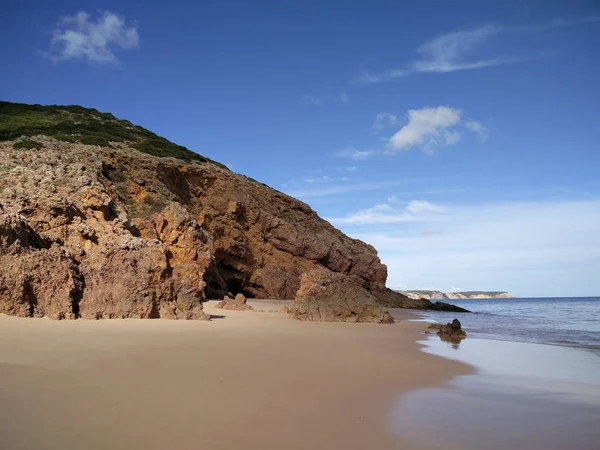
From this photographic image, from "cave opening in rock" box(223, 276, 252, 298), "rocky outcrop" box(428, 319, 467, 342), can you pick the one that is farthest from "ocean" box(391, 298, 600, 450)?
"cave opening in rock" box(223, 276, 252, 298)

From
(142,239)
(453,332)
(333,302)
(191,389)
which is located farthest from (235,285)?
(191,389)

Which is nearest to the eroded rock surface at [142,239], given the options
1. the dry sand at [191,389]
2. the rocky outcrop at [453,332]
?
the dry sand at [191,389]

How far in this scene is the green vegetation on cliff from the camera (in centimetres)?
2664

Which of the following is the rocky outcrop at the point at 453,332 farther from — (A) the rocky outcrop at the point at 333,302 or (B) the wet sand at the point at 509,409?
(B) the wet sand at the point at 509,409

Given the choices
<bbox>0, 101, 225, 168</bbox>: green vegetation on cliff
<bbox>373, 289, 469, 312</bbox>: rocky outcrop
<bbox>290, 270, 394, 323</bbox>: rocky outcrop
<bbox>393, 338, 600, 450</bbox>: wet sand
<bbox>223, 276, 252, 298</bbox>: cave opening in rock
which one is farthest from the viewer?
<bbox>373, 289, 469, 312</bbox>: rocky outcrop

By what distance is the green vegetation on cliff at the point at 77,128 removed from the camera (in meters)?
26.6

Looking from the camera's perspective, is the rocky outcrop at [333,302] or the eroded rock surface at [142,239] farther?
the rocky outcrop at [333,302]

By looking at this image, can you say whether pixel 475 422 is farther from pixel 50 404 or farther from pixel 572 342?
pixel 572 342

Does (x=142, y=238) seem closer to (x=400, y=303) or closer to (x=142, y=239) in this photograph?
(x=142, y=239)

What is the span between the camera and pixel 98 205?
15.1m

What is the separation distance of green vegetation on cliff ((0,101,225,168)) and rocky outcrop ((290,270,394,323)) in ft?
55.6

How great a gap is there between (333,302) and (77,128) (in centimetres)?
2550

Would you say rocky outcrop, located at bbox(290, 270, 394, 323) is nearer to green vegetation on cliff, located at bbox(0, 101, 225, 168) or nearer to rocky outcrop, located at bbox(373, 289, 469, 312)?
rocky outcrop, located at bbox(373, 289, 469, 312)

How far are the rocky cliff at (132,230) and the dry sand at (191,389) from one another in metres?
1.75
